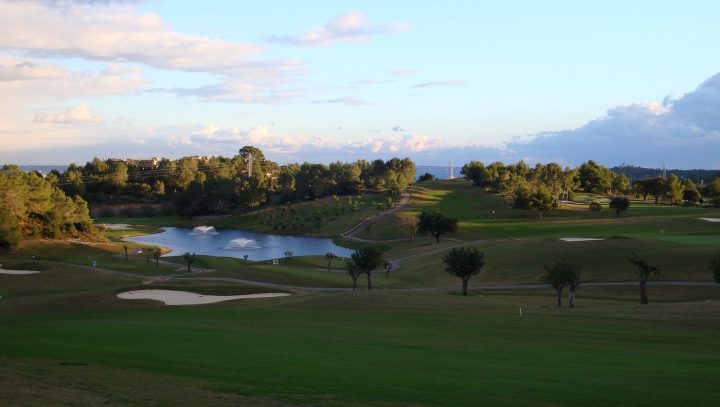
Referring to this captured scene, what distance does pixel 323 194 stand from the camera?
183500mm

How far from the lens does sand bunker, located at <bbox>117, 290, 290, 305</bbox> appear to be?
3950 cm

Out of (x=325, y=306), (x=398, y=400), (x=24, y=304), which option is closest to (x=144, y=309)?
(x=24, y=304)

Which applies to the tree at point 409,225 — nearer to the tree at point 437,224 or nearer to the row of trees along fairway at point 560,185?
the tree at point 437,224

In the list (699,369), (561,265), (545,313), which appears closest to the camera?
(699,369)

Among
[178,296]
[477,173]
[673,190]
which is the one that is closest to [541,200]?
[673,190]

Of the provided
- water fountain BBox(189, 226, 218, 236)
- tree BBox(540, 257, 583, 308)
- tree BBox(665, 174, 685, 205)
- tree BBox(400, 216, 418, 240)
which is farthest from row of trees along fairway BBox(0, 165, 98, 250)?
tree BBox(665, 174, 685, 205)

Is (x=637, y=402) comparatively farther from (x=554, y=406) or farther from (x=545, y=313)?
(x=545, y=313)

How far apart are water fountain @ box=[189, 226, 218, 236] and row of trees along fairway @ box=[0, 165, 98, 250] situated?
39.8m

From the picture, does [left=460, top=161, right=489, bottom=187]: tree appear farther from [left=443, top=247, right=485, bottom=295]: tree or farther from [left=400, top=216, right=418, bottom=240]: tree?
[left=443, top=247, right=485, bottom=295]: tree

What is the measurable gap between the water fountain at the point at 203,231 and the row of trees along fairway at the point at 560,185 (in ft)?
210

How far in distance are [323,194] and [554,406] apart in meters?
170

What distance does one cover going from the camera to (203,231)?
5571 inches

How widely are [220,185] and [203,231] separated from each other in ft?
125

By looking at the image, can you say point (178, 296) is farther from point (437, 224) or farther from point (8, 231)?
point (437, 224)
